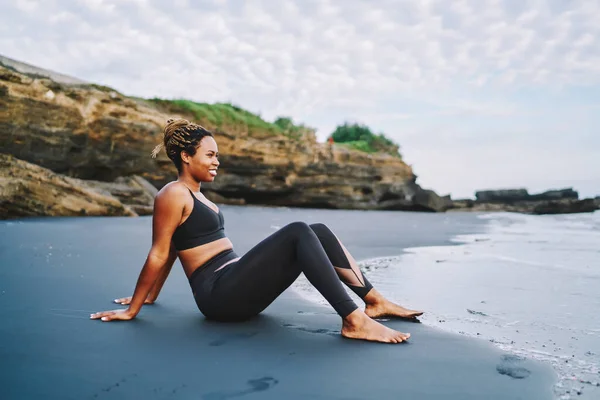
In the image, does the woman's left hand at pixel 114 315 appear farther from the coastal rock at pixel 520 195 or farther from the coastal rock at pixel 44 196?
the coastal rock at pixel 520 195

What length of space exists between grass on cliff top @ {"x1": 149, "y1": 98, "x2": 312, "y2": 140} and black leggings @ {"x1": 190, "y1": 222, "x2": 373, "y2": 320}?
18.3 meters

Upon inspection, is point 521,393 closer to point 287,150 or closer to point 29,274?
point 29,274

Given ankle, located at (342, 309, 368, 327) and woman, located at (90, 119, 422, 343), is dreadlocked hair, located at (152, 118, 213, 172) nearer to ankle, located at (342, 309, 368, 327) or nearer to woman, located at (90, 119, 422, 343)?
woman, located at (90, 119, 422, 343)

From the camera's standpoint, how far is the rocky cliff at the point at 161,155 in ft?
44.5

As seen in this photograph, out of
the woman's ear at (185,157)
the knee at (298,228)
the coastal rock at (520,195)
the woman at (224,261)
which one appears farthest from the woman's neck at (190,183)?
the coastal rock at (520,195)

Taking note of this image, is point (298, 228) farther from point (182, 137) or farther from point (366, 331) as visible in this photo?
point (182, 137)

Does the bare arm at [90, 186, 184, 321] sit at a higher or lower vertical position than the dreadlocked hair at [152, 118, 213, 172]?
lower

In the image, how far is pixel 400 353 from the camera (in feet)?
7.47

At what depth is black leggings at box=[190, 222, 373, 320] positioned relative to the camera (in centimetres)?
247

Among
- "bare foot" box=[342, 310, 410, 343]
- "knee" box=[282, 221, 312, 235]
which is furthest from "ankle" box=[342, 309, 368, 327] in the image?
"knee" box=[282, 221, 312, 235]

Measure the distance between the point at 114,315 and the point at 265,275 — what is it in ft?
2.82

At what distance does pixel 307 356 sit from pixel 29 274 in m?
2.72

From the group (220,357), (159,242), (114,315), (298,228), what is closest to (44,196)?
(114,315)

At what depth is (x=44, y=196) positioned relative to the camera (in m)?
9.38
